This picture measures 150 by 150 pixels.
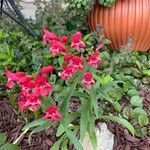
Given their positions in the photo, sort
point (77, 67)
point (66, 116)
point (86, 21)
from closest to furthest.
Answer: point (77, 67), point (66, 116), point (86, 21)

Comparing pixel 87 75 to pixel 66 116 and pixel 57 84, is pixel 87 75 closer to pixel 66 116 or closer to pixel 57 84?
pixel 66 116

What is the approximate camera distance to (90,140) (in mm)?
2564

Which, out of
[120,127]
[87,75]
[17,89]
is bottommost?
[120,127]

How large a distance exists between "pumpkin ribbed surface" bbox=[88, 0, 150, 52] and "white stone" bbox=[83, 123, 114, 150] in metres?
0.89

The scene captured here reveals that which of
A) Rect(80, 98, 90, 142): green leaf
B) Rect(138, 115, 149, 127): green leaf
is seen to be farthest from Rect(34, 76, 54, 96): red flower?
Rect(138, 115, 149, 127): green leaf

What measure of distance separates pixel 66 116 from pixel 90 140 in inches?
8.8

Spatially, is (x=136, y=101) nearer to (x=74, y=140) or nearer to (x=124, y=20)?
(x=124, y=20)

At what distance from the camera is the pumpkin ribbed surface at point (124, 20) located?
3.38 meters

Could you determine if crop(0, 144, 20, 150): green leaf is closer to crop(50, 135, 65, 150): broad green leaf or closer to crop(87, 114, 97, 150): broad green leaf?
crop(50, 135, 65, 150): broad green leaf

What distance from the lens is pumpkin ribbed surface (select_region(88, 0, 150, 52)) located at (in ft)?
11.1

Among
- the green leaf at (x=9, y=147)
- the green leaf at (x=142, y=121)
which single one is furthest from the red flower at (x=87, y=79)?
the green leaf at (x=142, y=121)

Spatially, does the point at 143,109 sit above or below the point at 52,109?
below

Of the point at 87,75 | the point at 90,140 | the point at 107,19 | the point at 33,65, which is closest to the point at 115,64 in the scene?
the point at 107,19

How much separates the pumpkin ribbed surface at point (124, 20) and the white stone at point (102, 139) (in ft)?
2.92
